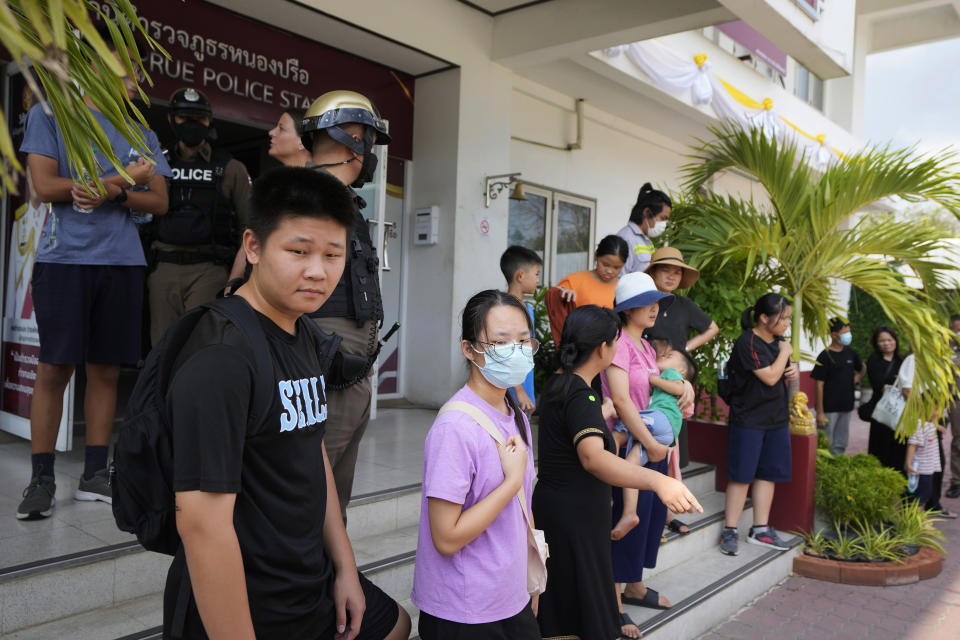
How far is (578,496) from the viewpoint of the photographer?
9.13 feet

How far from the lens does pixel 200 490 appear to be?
1359 mm

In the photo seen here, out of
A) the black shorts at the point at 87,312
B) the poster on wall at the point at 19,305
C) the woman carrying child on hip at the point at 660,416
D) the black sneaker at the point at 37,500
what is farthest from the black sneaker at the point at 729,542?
the poster on wall at the point at 19,305

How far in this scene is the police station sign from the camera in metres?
5.29

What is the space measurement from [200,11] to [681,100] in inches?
224

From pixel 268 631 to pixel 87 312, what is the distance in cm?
219

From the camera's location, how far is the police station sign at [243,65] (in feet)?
17.4

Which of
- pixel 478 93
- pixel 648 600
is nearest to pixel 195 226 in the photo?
pixel 648 600

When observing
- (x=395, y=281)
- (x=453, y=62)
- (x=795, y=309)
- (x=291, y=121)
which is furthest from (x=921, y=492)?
(x=291, y=121)

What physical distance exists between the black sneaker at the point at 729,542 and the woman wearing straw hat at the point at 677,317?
1.38 feet

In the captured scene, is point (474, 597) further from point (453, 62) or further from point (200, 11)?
point (453, 62)

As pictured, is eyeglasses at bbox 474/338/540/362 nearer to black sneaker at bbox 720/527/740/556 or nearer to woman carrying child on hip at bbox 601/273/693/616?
woman carrying child on hip at bbox 601/273/693/616

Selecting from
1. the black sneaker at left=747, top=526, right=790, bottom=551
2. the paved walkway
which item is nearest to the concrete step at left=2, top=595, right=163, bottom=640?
the paved walkway

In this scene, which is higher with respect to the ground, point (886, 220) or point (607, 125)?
point (607, 125)

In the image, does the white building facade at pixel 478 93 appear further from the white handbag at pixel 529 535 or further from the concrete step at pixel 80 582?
the white handbag at pixel 529 535
